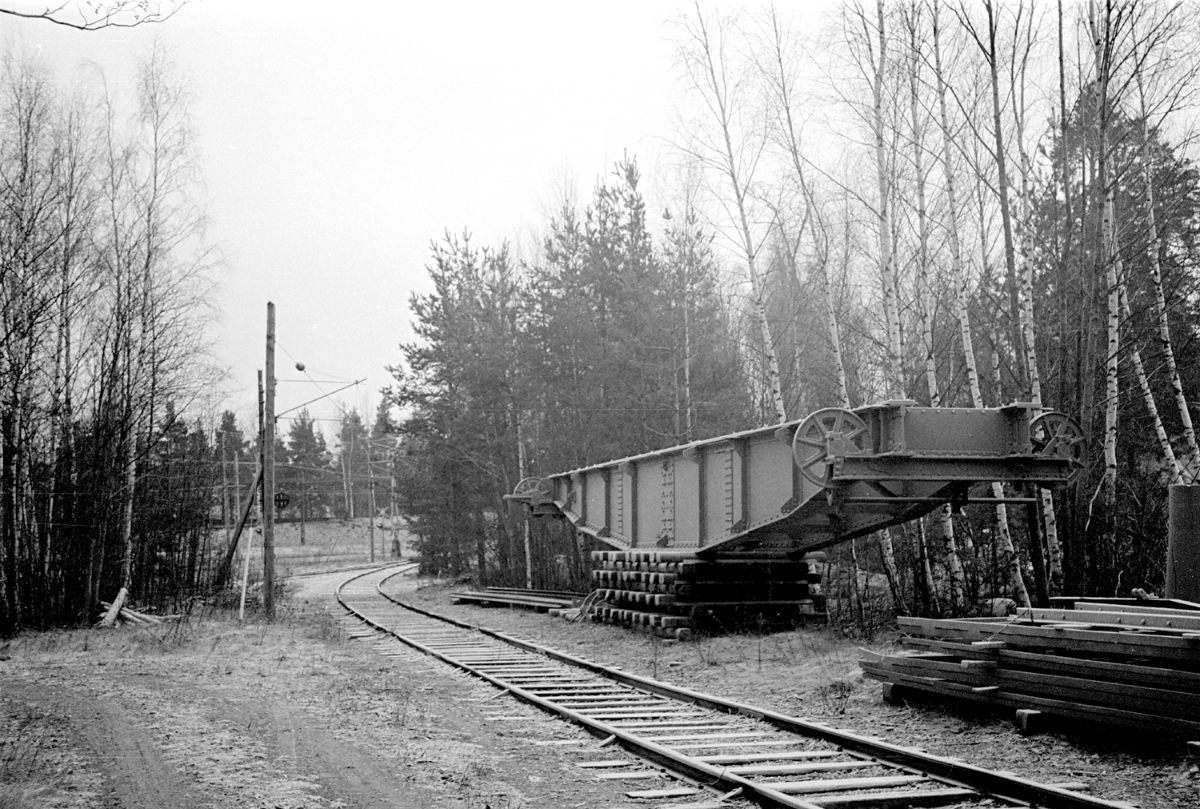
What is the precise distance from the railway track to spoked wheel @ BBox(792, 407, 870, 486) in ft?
9.00

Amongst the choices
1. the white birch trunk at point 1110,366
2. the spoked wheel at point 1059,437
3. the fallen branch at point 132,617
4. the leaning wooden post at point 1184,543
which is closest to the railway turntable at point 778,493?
the spoked wheel at point 1059,437

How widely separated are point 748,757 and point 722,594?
26.6 ft

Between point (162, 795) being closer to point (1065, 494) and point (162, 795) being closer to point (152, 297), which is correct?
point (1065, 494)

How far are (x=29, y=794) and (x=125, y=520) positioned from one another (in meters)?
16.8

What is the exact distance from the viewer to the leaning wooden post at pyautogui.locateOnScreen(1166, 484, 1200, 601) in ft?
30.6

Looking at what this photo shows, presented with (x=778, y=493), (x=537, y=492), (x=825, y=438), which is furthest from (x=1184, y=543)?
(x=537, y=492)

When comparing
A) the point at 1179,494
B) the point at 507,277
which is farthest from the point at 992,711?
the point at 507,277

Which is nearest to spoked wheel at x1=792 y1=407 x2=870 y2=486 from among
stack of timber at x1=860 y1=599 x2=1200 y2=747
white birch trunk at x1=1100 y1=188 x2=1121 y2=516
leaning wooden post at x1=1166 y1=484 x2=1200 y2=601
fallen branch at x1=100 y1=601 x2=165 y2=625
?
stack of timber at x1=860 y1=599 x2=1200 y2=747

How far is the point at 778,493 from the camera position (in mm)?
13086

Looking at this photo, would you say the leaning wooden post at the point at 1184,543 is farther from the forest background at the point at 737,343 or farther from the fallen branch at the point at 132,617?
the fallen branch at the point at 132,617

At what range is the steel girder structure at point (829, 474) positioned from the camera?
34.9 ft

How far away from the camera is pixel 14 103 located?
19.2m

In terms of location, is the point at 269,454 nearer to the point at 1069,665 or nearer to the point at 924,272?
the point at 924,272

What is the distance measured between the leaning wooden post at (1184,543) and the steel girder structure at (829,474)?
132cm
